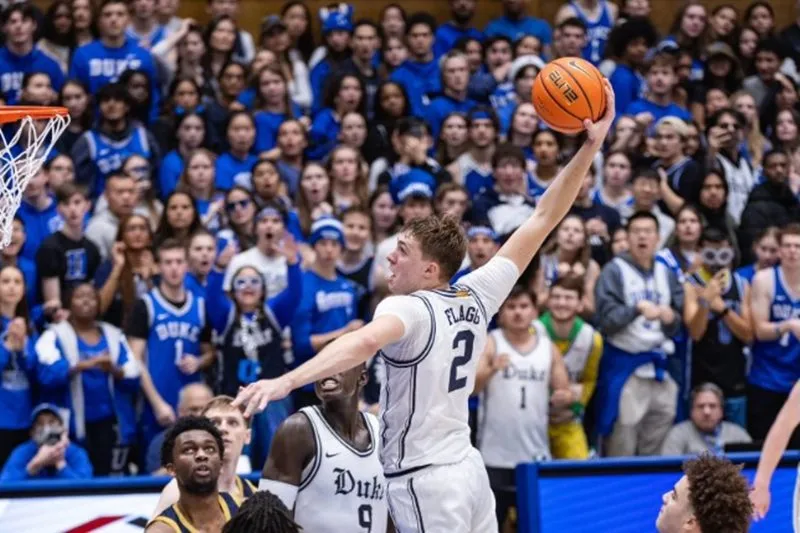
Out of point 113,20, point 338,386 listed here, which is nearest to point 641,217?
point 338,386

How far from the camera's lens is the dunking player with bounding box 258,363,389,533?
621cm

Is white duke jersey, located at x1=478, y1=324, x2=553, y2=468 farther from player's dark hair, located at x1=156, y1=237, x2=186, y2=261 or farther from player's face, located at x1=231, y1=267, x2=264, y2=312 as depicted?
player's dark hair, located at x1=156, y1=237, x2=186, y2=261

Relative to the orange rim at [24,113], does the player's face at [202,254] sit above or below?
below

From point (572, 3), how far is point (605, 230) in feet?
13.7

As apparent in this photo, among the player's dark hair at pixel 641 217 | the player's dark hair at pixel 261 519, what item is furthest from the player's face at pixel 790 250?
the player's dark hair at pixel 261 519

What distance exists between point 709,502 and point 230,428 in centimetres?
277

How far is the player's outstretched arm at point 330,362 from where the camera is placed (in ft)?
14.8

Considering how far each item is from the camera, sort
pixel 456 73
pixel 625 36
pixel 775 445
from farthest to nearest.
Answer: pixel 625 36 < pixel 456 73 < pixel 775 445

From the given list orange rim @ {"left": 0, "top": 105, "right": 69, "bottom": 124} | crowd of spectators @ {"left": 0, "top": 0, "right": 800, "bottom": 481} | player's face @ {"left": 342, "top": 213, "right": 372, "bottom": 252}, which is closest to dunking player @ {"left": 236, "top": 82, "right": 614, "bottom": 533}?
orange rim @ {"left": 0, "top": 105, "right": 69, "bottom": 124}

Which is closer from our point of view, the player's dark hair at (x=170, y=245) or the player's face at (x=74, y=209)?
the player's dark hair at (x=170, y=245)

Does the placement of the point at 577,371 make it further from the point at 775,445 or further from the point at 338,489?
the point at 338,489

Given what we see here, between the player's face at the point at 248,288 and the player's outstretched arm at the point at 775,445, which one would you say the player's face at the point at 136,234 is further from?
the player's outstretched arm at the point at 775,445

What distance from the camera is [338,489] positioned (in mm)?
6266

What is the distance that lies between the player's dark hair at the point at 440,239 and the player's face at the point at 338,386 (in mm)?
971
